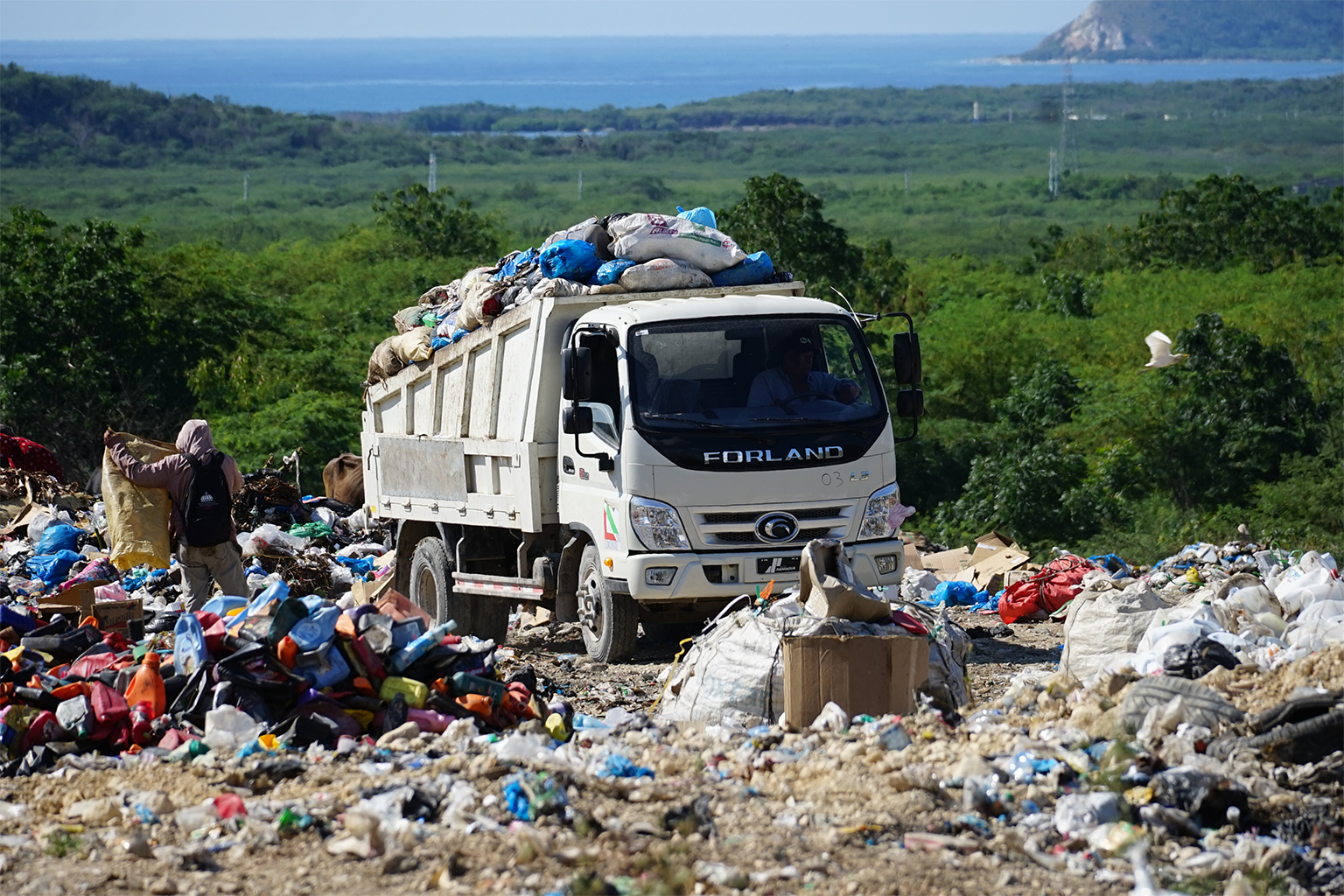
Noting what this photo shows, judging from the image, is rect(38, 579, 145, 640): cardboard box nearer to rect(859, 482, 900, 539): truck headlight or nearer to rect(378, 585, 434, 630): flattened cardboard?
rect(378, 585, 434, 630): flattened cardboard

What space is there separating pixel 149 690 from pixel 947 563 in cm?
815

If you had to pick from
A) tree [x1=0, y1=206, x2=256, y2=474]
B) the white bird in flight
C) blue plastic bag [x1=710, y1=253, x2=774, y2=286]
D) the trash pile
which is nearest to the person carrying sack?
the trash pile

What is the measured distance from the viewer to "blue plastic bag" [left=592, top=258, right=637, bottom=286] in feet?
30.6

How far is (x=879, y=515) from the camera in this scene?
29.3 ft

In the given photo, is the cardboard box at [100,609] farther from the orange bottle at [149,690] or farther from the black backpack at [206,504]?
the orange bottle at [149,690]

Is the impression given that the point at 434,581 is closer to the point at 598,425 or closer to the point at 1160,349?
the point at 598,425

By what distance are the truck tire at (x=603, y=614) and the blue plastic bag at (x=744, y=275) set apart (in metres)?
1.84

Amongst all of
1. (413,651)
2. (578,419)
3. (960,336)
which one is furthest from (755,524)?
(960,336)

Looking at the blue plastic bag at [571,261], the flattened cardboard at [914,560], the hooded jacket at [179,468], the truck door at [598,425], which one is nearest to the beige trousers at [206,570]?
the hooded jacket at [179,468]

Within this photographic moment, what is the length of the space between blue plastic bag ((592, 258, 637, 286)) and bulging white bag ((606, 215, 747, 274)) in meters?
0.11

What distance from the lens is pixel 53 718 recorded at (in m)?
6.80

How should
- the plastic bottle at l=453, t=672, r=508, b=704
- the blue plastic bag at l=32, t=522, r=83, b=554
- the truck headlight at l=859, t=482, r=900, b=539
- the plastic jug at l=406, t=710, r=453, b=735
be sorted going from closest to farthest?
the plastic jug at l=406, t=710, r=453, b=735, the plastic bottle at l=453, t=672, r=508, b=704, the truck headlight at l=859, t=482, r=900, b=539, the blue plastic bag at l=32, t=522, r=83, b=554

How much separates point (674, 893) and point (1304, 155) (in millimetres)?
140472

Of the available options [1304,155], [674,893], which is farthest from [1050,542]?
[1304,155]
